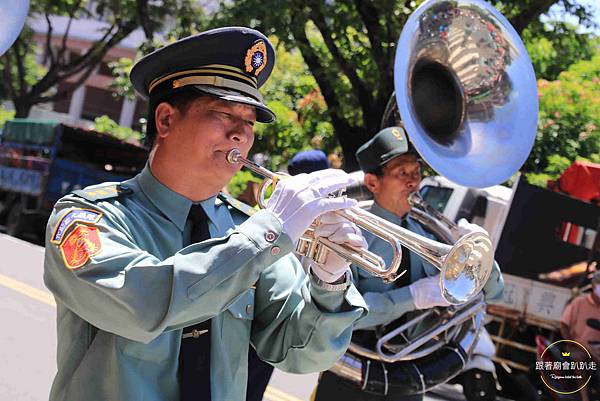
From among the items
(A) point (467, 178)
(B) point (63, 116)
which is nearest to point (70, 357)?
(A) point (467, 178)

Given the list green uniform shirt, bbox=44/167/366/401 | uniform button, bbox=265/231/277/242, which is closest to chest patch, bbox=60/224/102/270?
green uniform shirt, bbox=44/167/366/401

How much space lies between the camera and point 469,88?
12.4 feet

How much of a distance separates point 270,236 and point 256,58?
24.8 inches

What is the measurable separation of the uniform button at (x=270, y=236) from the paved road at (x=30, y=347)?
3.89 metres

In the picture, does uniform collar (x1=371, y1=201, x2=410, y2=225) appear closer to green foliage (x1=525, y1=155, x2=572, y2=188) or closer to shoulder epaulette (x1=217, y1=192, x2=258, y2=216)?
shoulder epaulette (x1=217, y1=192, x2=258, y2=216)

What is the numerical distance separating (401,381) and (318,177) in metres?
1.55

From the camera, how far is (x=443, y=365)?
11.3ft

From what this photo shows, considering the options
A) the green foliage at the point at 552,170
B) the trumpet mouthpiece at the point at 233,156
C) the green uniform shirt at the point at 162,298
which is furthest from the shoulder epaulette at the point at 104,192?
the green foliage at the point at 552,170

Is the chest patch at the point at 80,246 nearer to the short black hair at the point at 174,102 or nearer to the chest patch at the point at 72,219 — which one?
the chest patch at the point at 72,219

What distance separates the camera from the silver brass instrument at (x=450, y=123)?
3.28 meters

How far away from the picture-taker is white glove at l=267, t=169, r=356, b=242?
187 centimetres

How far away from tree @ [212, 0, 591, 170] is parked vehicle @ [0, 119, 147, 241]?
14.4 feet

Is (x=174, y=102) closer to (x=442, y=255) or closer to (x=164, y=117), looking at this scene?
(x=164, y=117)

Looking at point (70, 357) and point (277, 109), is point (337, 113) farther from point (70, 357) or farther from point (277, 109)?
point (70, 357)
